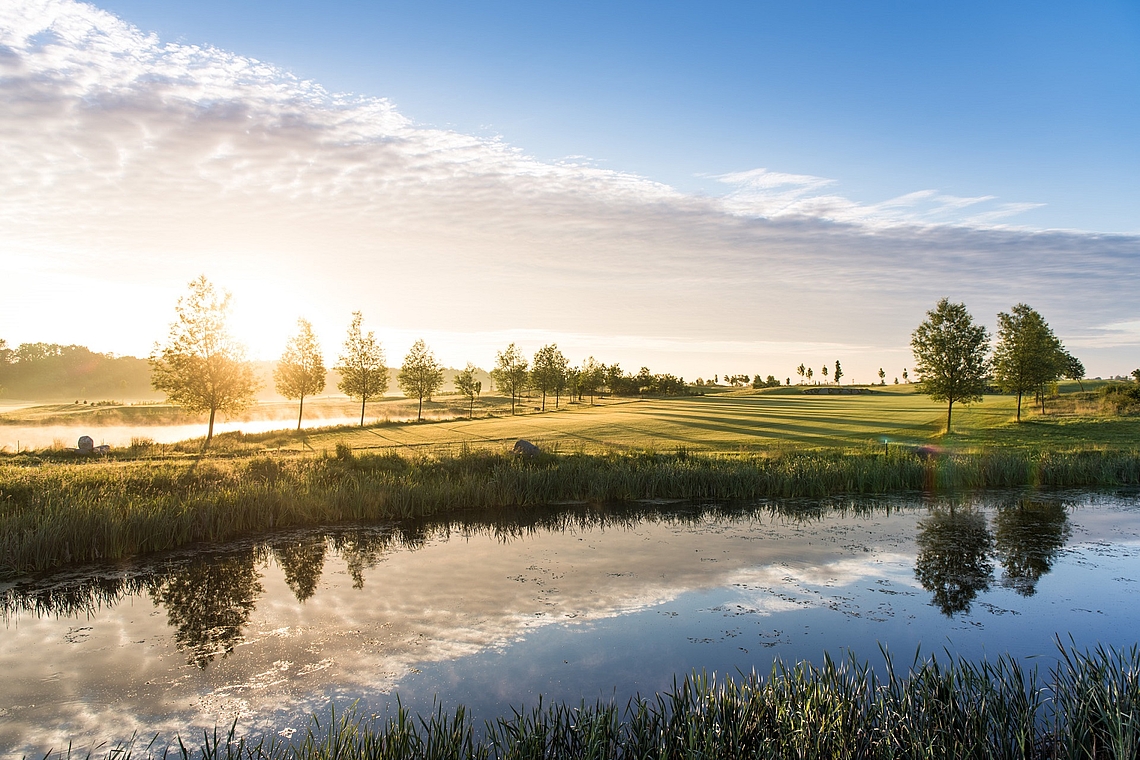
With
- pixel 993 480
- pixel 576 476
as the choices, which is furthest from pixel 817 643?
pixel 993 480

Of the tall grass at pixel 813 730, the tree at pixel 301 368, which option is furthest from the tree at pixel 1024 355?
the tree at pixel 301 368

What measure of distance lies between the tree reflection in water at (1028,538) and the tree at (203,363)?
38.5 meters

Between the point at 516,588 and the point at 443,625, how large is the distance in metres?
2.31

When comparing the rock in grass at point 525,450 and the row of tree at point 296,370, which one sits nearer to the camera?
the rock in grass at point 525,450

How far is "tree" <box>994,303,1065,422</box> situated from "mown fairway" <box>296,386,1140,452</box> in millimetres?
2807

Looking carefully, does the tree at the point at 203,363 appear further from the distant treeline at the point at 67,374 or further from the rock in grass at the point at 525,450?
the distant treeline at the point at 67,374

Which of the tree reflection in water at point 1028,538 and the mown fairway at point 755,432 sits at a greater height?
the mown fairway at point 755,432

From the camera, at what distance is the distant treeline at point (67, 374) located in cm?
15138

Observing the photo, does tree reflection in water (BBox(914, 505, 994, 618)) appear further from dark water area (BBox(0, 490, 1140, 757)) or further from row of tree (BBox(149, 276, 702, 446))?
row of tree (BBox(149, 276, 702, 446))

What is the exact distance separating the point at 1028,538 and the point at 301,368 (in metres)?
51.3

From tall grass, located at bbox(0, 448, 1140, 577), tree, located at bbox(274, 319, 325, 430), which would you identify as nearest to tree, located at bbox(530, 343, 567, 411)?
tree, located at bbox(274, 319, 325, 430)

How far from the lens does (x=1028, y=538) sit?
52.0 feet

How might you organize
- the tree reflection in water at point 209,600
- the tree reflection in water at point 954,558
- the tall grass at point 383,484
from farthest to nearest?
the tall grass at point 383,484, the tree reflection in water at point 954,558, the tree reflection in water at point 209,600

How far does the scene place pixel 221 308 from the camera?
39.4 meters
